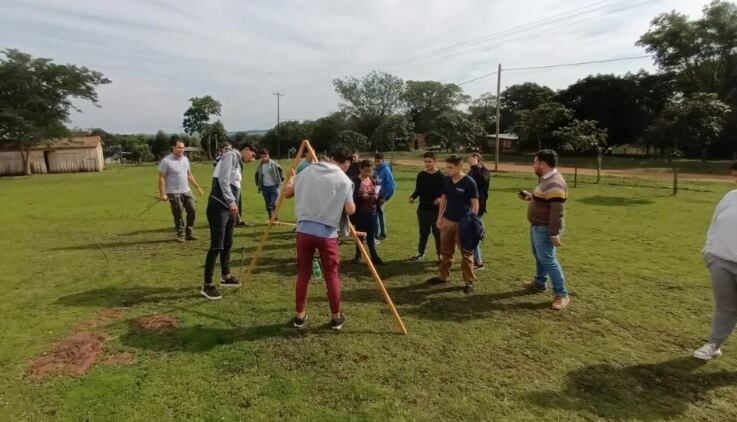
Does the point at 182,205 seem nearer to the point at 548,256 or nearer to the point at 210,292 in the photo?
the point at 210,292

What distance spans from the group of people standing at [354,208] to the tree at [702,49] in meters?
40.1

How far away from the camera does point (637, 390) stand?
412 cm

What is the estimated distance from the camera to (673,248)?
9.47 metres

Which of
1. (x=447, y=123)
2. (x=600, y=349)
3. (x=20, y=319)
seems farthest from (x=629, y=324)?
(x=447, y=123)

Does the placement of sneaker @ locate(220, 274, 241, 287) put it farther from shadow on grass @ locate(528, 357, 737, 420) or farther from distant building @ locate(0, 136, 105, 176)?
distant building @ locate(0, 136, 105, 176)

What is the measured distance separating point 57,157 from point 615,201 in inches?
2041

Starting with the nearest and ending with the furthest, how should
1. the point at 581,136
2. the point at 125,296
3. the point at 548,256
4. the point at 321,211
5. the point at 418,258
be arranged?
the point at 321,211 → the point at 548,256 → the point at 125,296 → the point at 418,258 → the point at 581,136

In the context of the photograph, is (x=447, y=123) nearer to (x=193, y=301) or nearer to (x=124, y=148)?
(x=193, y=301)

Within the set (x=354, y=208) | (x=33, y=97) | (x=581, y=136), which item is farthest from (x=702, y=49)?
(x=33, y=97)

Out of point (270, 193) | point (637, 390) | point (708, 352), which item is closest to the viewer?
point (637, 390)

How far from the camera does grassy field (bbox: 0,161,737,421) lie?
3.88 m

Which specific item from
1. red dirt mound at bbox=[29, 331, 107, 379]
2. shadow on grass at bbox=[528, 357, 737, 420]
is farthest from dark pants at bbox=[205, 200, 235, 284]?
shadow on grass at bbox=[528, 357, 737, 420]

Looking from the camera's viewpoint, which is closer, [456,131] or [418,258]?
[418,258]

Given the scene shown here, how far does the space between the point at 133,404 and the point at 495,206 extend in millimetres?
13719
